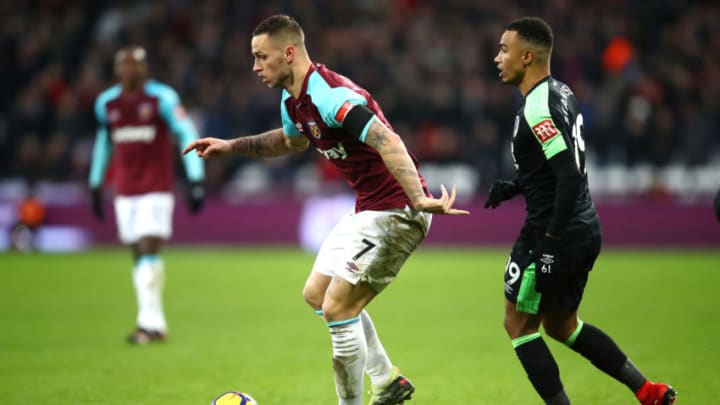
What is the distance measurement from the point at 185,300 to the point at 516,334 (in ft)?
24.6

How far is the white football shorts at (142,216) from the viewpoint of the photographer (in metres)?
9.40

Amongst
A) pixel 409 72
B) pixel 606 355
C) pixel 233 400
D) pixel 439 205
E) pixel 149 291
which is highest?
pixel 439 205

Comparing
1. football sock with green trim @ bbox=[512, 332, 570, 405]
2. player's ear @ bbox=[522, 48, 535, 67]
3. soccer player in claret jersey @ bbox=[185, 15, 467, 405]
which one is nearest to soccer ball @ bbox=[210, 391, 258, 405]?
soccer player in claret jersey @ bbox=[185, 15, 467, 405]

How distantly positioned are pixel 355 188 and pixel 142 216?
13.5 feet

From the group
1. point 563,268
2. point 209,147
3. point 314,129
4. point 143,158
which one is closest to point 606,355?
point 563,268

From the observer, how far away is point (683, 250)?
733 inches

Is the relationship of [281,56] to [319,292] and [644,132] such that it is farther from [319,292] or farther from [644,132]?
[644,132]

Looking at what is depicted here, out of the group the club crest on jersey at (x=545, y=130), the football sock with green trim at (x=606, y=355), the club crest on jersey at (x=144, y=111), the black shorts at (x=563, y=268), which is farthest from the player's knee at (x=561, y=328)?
the club crest on jersey at (x=144, y=111)

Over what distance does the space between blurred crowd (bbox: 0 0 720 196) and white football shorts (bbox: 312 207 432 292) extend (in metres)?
12.8

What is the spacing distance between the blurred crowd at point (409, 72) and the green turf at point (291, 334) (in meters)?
3.39

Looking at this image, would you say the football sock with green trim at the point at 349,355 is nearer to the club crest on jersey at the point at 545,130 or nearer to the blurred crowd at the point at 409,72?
the club crest on jersey at the point at 545,130

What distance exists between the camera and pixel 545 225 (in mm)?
5465

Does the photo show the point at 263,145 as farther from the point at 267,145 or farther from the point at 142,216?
the point at 142,216

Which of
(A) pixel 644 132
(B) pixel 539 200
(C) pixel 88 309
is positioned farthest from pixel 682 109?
(B) pixel 539 200
